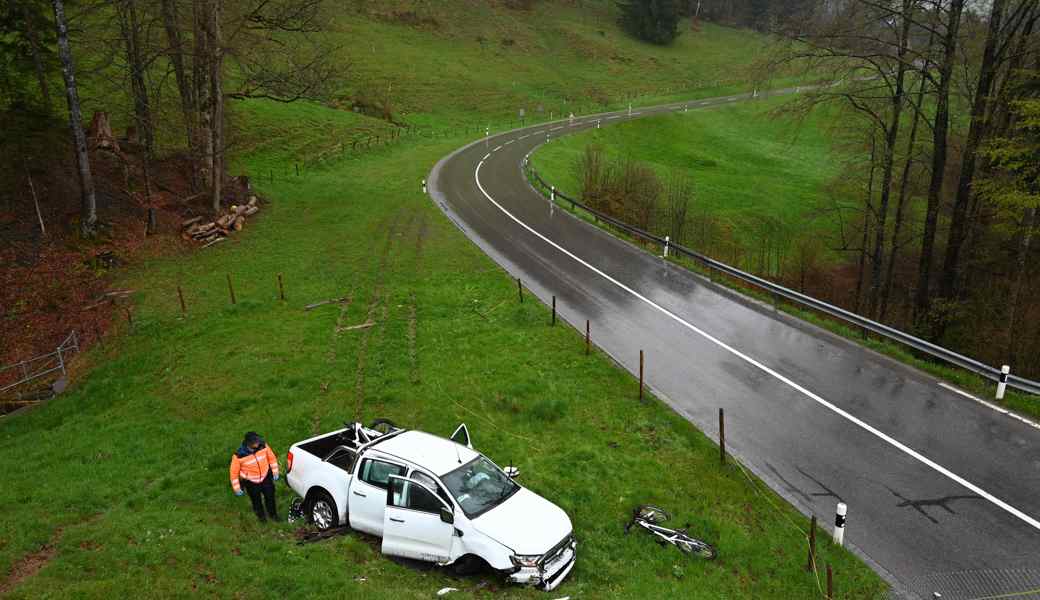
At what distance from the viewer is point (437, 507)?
9.74 meters

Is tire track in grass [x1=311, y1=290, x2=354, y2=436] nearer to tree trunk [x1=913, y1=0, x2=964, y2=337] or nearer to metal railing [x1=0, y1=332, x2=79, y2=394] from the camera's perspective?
metal railing [x1=0, y1=332, x2=79, y2=394]

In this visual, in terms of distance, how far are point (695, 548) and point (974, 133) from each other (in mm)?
17649

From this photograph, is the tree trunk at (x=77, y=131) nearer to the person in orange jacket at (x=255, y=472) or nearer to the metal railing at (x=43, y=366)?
the metal railing at (x=43, y=366)

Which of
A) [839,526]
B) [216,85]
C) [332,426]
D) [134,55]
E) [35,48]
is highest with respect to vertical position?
[35,48]

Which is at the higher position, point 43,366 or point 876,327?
point 876,327

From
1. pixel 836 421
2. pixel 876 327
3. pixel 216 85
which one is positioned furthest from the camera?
pixel 216 85

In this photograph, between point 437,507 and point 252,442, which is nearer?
point 437,507

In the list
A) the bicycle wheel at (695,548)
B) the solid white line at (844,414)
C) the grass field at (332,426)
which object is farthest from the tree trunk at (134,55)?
the bicycle wheel at (695,548)

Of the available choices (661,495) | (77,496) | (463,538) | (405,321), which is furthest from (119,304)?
(661,495)

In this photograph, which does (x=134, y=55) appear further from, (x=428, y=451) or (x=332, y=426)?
(x=428, y=451)

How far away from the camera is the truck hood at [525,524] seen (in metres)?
9.31

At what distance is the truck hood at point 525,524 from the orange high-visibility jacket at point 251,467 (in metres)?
3.89

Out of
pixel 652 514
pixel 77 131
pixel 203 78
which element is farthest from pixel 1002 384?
pixel 203 78

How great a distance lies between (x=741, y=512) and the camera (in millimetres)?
11305
